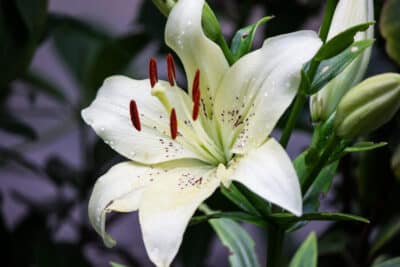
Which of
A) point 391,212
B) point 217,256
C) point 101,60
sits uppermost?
point 101,60

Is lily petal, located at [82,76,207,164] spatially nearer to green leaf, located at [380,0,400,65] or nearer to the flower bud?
the flower bud

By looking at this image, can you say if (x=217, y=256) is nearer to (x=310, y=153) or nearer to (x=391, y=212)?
(x=391, y=212)

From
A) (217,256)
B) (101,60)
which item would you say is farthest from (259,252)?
(101,60)

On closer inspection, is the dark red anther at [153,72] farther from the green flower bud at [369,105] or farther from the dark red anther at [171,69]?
the green flower bud at [369,105]

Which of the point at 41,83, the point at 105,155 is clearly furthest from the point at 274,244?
the point at 41,83

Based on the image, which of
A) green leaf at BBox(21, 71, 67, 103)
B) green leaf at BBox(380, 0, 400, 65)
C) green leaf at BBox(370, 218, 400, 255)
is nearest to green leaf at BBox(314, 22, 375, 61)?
green leaf at BBox(380, 0, 400, 65)

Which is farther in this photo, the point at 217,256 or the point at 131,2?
the point at 131,2

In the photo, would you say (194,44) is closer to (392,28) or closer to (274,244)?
(274,244)

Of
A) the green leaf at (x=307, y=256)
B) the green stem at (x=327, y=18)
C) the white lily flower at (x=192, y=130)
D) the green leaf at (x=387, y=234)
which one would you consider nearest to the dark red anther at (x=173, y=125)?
the white lily flower at (x=192, y=130)
